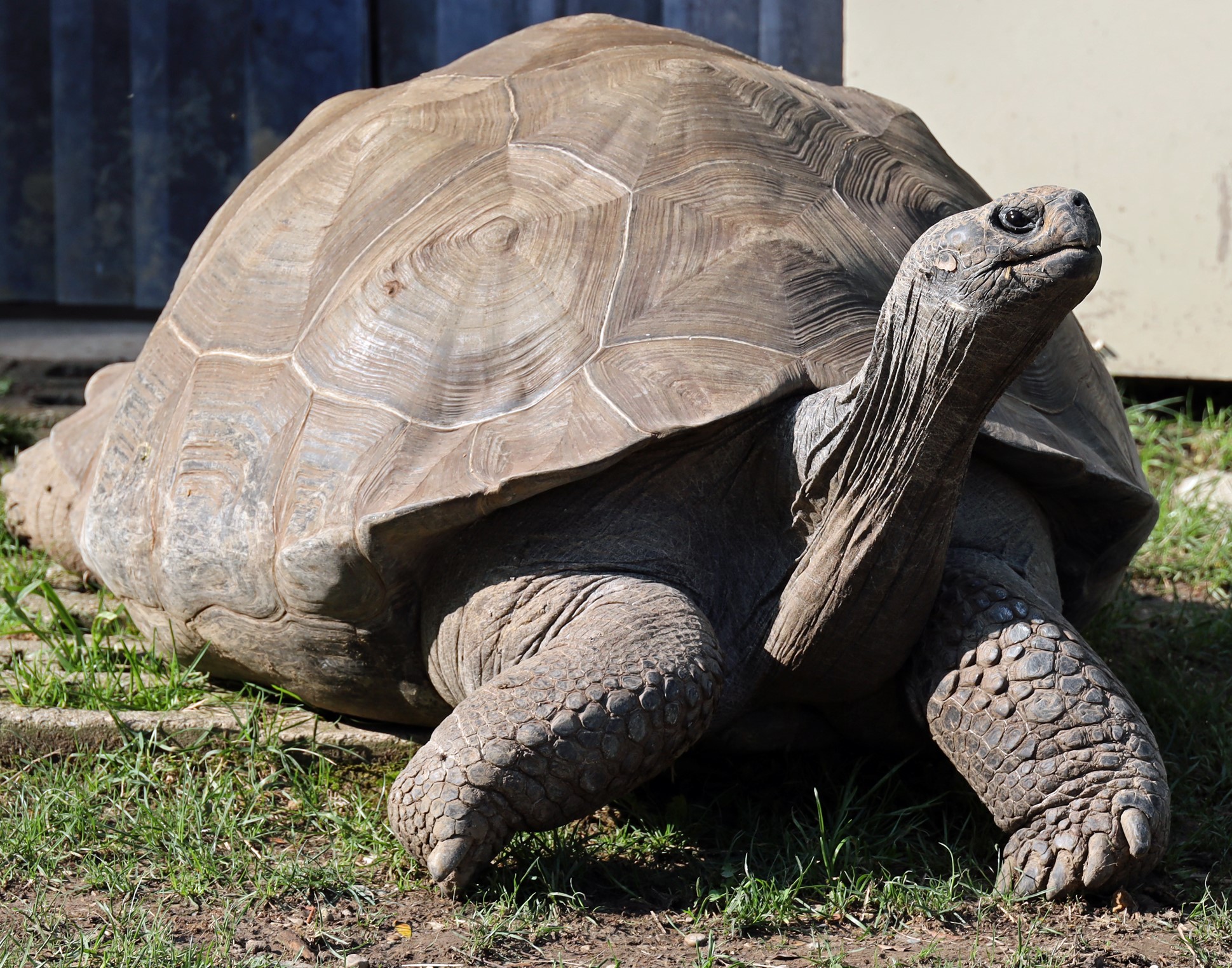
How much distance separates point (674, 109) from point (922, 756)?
5.32 ft

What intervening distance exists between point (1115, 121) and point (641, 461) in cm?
387

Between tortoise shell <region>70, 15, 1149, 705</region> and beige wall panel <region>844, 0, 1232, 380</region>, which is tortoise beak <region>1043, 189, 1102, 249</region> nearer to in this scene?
tortoise shell <region>70, 15, 1149, 705</region>

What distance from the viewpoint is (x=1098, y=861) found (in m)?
2.41

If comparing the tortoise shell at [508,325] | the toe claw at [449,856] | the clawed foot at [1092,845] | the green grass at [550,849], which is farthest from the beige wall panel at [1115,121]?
the toe claw at [449,856]

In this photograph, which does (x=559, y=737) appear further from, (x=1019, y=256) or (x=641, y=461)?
(x=1019, y=256)

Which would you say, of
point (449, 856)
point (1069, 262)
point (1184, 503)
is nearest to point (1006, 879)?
point (449, 856)

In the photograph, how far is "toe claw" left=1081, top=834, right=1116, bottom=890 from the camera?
2406 millimetres

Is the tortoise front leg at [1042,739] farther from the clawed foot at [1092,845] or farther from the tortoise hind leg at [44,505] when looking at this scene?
the tortoise hind leg at [44,505]

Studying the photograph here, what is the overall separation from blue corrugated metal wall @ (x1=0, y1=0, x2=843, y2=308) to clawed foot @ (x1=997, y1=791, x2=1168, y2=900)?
5.02 metres

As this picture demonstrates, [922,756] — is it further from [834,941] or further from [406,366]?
[406,366]

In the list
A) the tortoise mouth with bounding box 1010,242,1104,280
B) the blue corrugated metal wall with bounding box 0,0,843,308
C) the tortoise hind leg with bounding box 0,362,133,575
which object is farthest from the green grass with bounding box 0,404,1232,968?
the blue corrugated metal wall with bounding box 0,0,843,308

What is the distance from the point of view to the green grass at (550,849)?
238 cm

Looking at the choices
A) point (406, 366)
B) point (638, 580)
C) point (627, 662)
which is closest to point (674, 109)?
point (406, 366)

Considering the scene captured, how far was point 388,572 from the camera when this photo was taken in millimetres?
2727
